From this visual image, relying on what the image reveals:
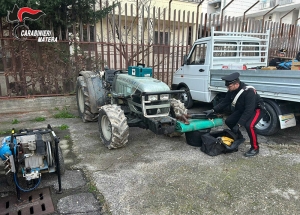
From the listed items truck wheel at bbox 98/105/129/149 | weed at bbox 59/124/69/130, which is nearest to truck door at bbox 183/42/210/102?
truck wheel at bbox 98/105/129/149

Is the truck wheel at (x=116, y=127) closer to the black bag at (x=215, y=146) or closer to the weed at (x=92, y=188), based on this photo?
the weed at (x=92, y=188)

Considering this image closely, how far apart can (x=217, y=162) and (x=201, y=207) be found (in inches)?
49.1

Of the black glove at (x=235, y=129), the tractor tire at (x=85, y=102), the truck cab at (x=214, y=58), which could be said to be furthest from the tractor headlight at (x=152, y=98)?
the truck cab at (x=214, y=58)

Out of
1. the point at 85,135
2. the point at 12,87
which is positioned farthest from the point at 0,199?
the point at 12,87

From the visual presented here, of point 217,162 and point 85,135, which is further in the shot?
point 85,135

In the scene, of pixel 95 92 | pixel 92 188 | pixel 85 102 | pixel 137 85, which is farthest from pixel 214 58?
pixel 92 188

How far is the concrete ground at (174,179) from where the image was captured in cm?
280

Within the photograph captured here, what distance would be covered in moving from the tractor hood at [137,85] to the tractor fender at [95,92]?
0.50m

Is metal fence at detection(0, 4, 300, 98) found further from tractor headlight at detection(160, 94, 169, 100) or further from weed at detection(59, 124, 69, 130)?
tractor headlight at detection(160, 94, 169, 100)

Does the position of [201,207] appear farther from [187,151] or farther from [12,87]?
[12,87]

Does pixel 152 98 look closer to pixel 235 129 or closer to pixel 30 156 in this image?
pixel 235 129

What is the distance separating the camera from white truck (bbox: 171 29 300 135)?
15.3 ft

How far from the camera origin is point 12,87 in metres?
6.91

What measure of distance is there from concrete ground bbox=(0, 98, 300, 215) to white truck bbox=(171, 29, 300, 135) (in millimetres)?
605
